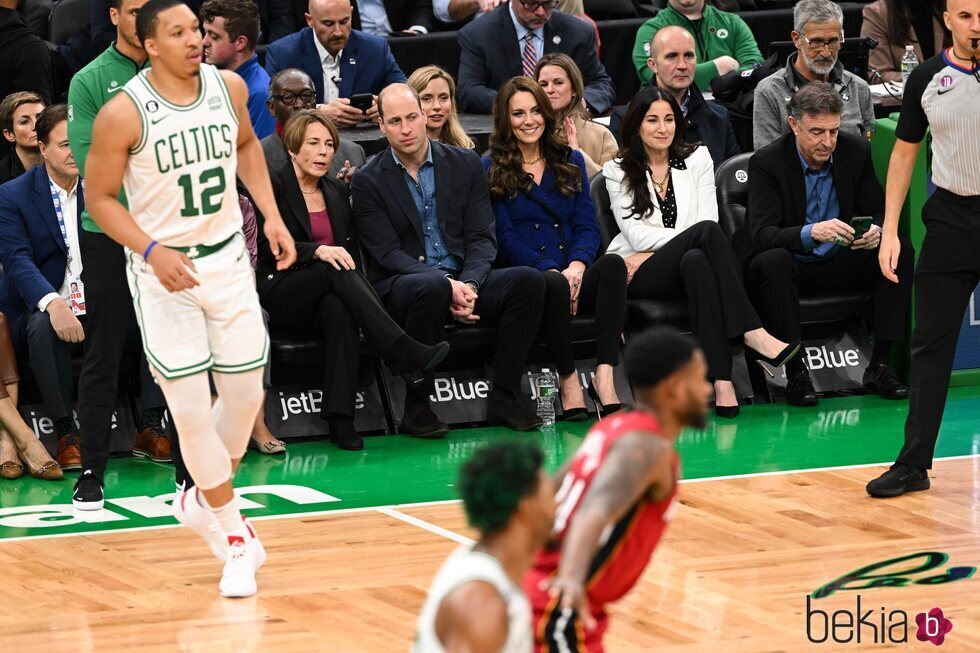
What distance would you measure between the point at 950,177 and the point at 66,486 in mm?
4107

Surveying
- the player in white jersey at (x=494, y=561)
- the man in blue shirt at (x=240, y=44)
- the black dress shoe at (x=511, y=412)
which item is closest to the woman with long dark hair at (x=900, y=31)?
the black dress shoe at (x=511, y=412)

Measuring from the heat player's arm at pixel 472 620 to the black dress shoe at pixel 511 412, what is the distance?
5126 millimetres

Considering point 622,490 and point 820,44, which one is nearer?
point 622,490

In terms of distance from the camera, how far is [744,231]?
28.8 feet

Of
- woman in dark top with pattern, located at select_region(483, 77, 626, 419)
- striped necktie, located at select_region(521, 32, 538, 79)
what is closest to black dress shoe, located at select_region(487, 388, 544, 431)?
woman in dark top with pattern, located at select_region(483, 77, 626, 419)

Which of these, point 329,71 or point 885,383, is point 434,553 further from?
point 329,71

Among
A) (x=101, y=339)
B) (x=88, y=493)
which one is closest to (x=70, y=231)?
(x=101, y=339)

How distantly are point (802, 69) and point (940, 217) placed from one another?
10.2ft

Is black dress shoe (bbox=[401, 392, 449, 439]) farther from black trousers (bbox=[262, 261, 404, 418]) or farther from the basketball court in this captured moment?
black trousers (bbox=[262, 261, 404, 418])

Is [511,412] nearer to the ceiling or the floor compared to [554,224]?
nearer to the floor

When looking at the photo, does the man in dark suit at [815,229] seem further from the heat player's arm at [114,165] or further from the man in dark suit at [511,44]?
the heat player's arm at [114,165]

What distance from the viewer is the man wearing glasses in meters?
9.12

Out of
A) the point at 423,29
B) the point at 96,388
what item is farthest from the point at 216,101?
the point at 423,29

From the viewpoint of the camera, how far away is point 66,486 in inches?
281
